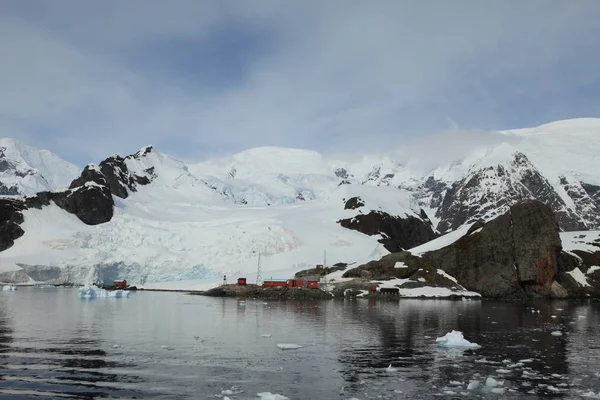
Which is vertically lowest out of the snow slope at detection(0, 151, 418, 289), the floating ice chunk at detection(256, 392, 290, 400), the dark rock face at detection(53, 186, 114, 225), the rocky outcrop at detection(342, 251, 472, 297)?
the floating ice chunk at detection(256, 392, 290, 400)

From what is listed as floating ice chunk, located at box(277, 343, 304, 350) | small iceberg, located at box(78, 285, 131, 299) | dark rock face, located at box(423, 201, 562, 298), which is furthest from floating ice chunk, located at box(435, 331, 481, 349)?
dark rock face, located at box(423, 201, 562, 298)

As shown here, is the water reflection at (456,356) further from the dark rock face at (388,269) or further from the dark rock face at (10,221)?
the dark rock face at (10,221)

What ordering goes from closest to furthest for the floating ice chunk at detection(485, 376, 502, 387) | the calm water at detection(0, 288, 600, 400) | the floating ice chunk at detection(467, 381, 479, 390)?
the calm water at detection(0, 288, 600, 400) → the floating ice chunk at detection(467, 381, 479, 390) → the floating ice chunk at detection(485, 376, 502, 387)

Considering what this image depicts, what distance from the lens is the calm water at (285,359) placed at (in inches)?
1056

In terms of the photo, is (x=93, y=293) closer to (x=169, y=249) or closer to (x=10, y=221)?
(x=169, y=249)

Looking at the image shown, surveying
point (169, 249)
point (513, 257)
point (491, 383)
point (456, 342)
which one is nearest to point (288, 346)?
point (456, 342)

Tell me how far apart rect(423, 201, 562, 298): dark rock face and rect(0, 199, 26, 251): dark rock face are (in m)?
131

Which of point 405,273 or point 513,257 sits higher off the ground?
point 513,257

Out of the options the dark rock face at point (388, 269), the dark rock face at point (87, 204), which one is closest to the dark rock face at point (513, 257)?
the dark rock face at point (388, 269)

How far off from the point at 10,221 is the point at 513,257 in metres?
151

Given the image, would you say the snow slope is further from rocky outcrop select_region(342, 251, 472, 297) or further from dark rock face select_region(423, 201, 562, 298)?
dark rock face select_region(423, 201, 562, 298)

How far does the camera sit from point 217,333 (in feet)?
161

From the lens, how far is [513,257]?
121375 mm

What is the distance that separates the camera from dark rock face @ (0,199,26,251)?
174 meters
